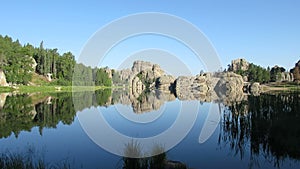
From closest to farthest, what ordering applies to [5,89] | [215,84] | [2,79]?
[5,89]
[2,79]
[215,84]

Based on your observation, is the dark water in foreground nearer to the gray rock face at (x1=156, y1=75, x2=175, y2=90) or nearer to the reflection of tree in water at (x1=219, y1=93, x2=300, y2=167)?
the reflection of tree in water at (x1=219, y1=93, x2=300, y2=167)

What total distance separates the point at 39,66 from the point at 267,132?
99688mm

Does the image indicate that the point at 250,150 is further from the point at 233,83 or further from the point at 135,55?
the point at 233,83

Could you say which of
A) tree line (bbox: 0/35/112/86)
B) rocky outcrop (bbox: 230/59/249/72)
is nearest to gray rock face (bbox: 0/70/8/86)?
tree line (bbox: 0/35/112/86)

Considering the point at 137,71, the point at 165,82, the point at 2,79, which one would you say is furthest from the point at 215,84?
the point at 2,79

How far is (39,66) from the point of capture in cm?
10119

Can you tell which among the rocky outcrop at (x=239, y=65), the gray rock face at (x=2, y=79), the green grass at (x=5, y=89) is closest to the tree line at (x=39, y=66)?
the gray rock face at (x=2, y=79)

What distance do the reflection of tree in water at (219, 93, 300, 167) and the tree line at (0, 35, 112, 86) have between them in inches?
2486

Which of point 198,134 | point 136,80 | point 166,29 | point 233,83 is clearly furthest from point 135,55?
point 136,80

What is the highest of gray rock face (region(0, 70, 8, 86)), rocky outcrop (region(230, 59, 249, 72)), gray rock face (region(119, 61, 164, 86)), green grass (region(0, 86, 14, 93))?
rocky outcrop (region(230, 59, 249, 72))

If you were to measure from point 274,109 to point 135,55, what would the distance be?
26.7 ft

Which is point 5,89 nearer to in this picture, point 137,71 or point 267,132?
point 137,71

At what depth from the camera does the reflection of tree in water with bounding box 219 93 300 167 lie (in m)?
11.2

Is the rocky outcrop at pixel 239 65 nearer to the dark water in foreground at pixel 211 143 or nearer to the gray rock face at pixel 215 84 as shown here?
the gray rock face at pixel 215 84
